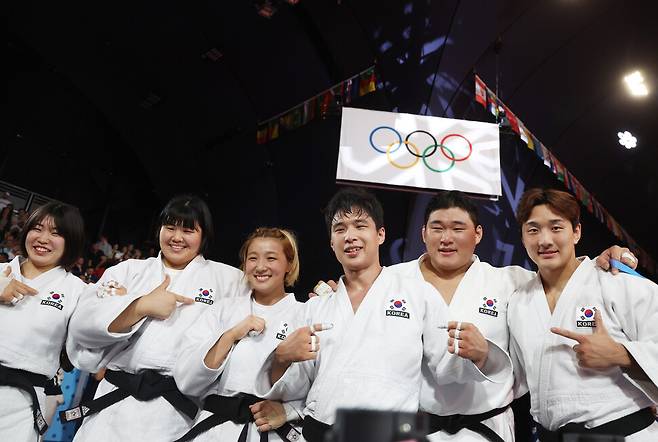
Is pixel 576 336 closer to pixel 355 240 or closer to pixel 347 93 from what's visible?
pixel 355 240

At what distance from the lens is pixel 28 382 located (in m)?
2.20

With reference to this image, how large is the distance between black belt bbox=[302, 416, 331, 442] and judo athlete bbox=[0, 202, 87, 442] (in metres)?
1.43

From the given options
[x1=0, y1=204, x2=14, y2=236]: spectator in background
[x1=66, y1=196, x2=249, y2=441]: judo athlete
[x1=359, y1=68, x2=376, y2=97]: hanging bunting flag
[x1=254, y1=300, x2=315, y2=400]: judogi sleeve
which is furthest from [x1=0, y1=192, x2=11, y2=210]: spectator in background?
[x1=254, y1=300, x2=315, y2=400]: judogi sleeve

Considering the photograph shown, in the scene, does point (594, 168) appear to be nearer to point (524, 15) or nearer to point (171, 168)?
point (524, 15)

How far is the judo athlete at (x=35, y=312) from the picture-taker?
2168 millimetres

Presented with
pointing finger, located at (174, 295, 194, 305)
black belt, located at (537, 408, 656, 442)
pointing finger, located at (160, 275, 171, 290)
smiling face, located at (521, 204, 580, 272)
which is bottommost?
black belt, located at (537, 408, 656, 442)

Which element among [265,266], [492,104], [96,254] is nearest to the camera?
[265,266]

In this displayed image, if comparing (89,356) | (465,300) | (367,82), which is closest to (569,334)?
(465,300)

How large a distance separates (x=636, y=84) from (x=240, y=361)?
10.1 meters

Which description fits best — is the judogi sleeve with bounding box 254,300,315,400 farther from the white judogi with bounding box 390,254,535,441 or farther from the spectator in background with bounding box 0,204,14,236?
the spectator in background with bounding box 0,204,14,236

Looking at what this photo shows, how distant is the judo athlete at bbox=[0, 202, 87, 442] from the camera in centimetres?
217

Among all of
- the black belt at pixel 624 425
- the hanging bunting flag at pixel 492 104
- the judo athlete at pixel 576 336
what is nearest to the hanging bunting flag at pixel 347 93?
the hanging bunting flag at pixel 492 104

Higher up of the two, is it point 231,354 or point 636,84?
point 636,84

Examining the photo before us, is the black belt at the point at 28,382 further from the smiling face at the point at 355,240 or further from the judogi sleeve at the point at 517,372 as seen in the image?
the judogi sleeve at the point at 517,372
